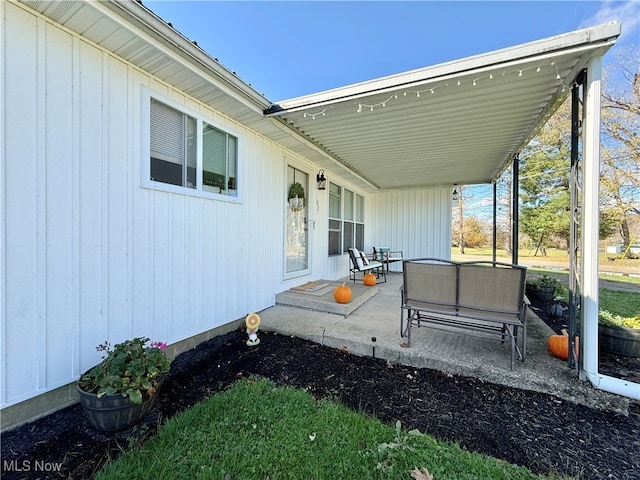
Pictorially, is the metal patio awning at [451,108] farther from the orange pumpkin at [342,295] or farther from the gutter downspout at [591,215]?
the orange pumpkin at [342,295]

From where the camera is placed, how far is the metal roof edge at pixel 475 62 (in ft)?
6.60

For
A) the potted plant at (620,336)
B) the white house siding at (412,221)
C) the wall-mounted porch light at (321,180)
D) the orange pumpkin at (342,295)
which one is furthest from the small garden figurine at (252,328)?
the white house siding at (412,221)

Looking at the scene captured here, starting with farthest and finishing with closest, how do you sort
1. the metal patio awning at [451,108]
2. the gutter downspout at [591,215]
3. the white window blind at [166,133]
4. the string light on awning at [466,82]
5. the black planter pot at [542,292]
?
the black planter pot at [542,292]
the white window blind at [166,133]
the string light on awning at [466,82]
the metal patio awning at [451,108]
the gutter downspout at [591,215]

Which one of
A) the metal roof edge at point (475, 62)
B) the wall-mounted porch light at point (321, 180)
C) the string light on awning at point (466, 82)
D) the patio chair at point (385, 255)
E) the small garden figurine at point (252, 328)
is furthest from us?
the patio chair at point (385, 255)

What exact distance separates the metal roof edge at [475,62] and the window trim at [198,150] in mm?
912

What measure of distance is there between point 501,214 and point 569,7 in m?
18.2

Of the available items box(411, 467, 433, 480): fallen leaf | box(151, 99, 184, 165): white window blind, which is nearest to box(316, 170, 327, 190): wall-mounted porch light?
box(151, 99, 184, 165): white window blind

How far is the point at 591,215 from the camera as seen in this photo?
2160 mm

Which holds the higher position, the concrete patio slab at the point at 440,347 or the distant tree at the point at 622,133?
the distant tree at the point at 622,133

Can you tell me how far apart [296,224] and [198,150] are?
2.34 meters

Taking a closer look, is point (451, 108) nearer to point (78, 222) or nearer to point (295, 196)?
point (295, 196)

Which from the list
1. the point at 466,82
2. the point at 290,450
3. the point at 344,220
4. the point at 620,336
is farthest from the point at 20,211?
the point at 344,220
